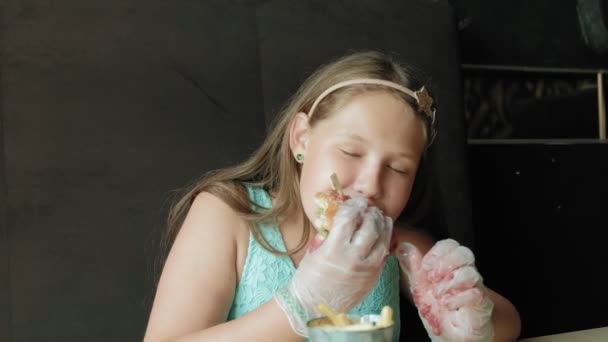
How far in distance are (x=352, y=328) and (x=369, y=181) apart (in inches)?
19.0

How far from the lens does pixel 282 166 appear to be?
1.29m

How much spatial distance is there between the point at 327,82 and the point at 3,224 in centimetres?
71

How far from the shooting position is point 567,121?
84.0 inches

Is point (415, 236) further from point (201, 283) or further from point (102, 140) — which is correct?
point (102, 140)

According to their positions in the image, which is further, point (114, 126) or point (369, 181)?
point (114, 126)

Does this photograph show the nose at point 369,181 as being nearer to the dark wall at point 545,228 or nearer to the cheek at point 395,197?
the cheek at point 395,197

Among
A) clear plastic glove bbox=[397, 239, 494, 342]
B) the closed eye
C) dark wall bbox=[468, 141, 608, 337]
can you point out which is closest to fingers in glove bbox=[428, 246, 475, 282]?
clear plastic glove bbox=[397, 239, 494, 342]

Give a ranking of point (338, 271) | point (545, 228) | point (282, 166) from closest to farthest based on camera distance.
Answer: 1. point (338, 271)
2. point (282, 166)
3. point (545, 228)

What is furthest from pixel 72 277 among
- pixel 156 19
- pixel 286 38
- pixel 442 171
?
pixel 442 171

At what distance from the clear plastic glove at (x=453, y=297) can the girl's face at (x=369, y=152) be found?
0.20m

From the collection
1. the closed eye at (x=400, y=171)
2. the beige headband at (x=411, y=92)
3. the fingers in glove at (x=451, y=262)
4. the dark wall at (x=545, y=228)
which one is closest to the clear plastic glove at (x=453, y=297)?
the fingers in glove at (x=451, y=262)

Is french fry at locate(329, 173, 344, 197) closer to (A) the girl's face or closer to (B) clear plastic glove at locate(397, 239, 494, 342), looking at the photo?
(A) the girl's face

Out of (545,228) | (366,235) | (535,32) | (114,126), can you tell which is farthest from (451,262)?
(535,32)

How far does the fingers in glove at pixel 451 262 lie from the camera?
858mm
